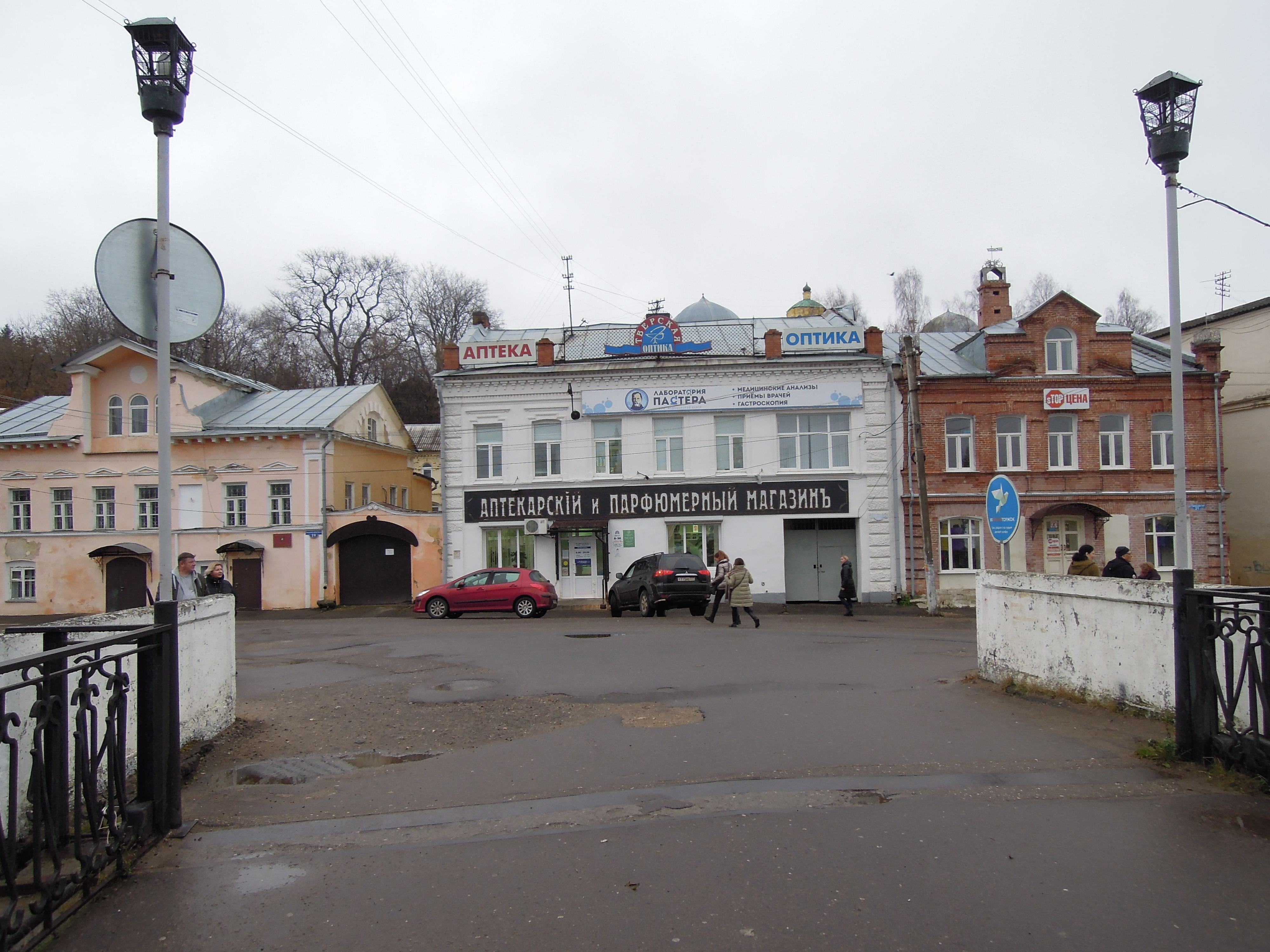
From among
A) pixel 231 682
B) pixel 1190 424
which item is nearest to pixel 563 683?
pixel 231 682

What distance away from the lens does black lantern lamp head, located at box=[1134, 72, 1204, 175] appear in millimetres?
7473

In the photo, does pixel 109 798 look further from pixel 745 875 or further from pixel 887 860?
pixel 887 860

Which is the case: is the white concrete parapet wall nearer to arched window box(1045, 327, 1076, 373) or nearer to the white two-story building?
the white two-story building

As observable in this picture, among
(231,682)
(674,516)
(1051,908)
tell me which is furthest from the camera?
(674,516)

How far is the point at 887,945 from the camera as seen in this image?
146 inches

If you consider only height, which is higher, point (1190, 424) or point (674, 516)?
point (1190, 424)

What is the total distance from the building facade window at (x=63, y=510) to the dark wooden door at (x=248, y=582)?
24.0 feet

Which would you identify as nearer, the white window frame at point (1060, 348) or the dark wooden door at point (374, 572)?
the white window frame at point (1060, 348)

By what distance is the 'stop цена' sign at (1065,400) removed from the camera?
97.0ft

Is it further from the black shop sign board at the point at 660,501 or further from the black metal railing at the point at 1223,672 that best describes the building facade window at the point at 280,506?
the black metal railing at the point at 1223,672

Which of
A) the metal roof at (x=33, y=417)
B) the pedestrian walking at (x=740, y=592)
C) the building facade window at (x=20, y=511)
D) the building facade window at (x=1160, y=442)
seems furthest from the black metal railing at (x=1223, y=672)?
the building facade window at (x=20, y=511)

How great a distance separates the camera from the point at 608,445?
30859 mm

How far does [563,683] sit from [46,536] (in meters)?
31.5

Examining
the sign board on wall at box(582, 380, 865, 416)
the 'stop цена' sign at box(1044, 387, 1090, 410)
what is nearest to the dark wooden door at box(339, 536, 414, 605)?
the sign board on wall at box(582, 380, 865, 416)
